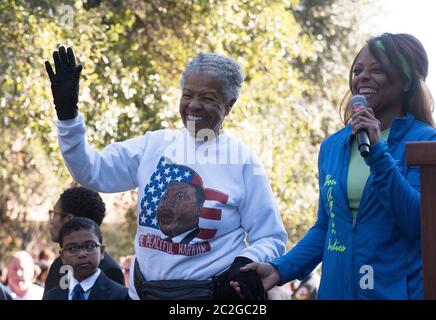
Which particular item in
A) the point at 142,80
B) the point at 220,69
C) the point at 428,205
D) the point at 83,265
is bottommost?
the point at 83,265

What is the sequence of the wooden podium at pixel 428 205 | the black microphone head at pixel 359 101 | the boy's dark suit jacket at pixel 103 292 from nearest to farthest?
the wooden podium at pixel 428 205
the black microphone head at pixel 359 101
the boy's dark suit jacket at pixel 103 292

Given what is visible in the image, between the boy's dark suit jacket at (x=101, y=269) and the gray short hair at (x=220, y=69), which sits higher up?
the gray short hair at (x=220, y=69)

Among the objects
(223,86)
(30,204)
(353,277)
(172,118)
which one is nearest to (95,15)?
(172,118)

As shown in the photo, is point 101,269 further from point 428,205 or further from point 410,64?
point 428,205

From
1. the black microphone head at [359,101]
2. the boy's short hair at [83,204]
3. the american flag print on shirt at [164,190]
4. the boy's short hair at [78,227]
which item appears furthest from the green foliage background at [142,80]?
the black microphone head at [359,101]

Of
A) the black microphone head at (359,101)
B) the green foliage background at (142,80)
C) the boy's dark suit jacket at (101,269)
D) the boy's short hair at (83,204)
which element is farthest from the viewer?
the green foliage background at (142,80)

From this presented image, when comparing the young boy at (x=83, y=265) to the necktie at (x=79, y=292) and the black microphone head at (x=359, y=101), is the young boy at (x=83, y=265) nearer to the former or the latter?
the necktie at (x=79, y=292)

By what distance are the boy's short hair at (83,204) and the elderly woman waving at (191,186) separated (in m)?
1.72

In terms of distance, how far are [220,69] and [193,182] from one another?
52cm

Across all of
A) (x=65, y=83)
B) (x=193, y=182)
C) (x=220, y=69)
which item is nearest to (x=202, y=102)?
(x=220, y=69)

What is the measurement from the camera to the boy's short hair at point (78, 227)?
5523 millimetres

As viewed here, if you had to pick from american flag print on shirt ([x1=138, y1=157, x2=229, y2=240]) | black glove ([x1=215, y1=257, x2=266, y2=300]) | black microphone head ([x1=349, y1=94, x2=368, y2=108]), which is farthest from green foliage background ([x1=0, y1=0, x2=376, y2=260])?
black microphone head ([x1=349, y1=94, x2=368, y2=108])

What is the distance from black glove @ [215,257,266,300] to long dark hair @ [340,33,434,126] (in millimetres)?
867

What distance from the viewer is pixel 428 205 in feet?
9.57
